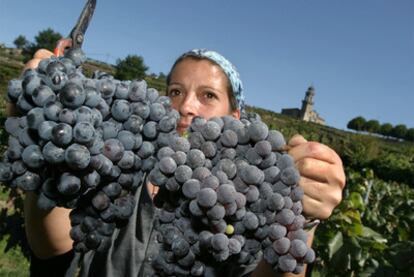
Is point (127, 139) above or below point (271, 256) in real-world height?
above

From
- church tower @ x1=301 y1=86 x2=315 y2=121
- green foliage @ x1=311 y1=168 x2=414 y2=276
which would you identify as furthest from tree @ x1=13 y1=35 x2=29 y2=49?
green foliage @ x1=311 y1=168 x2=414 y2=276

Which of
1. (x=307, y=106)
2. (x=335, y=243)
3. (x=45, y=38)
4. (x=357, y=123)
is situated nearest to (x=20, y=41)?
(x=45, y=38)

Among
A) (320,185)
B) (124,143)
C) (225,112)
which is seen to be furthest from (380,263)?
(124,143)

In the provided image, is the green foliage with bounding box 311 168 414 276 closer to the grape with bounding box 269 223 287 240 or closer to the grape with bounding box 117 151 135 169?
the grape with bounding box 269 223 287 240

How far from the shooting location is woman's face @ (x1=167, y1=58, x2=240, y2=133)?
1.72 metres

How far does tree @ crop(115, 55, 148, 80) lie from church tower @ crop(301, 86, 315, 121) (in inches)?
2758

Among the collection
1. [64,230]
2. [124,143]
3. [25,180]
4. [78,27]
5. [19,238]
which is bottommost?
[19,238]

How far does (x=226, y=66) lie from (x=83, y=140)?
3.51ft

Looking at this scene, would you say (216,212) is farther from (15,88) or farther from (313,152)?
(15,88)

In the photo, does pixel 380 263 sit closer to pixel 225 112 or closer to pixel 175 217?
pixel 225 112

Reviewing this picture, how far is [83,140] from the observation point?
0.95 metres

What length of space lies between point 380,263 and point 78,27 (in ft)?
13.0

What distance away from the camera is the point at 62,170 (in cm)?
101

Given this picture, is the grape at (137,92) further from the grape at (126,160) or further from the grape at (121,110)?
the grape at (126,160)
